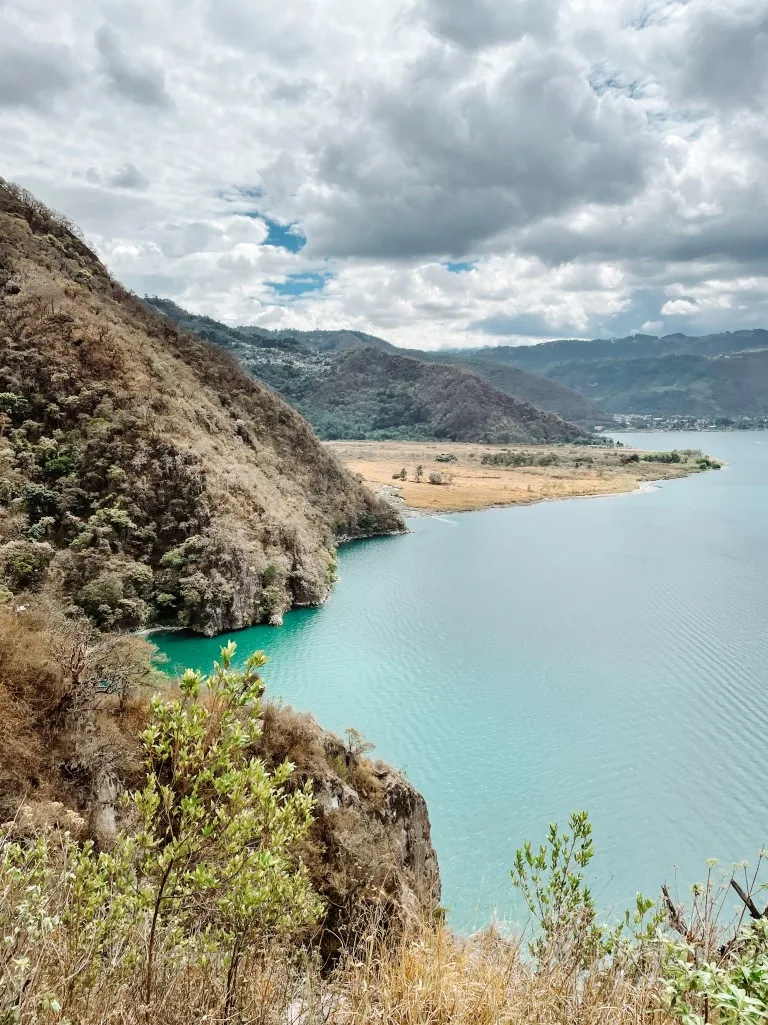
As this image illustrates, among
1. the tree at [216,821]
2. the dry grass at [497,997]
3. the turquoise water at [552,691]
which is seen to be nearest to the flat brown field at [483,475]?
the turquoise water at [552,691]

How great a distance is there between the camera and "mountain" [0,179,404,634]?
99.1 feet

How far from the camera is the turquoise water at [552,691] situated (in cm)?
1709

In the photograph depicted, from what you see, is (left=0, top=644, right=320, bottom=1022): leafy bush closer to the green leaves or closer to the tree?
the tree

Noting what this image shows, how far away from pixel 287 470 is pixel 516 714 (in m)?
34.3

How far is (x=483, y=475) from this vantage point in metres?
108

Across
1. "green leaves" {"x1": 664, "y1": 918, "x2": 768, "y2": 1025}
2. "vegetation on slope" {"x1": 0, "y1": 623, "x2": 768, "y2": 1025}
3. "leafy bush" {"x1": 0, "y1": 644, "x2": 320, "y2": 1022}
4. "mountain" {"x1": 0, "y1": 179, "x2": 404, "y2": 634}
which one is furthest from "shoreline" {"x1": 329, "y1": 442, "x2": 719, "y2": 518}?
"green leaves" {"x1": 664, "y1": 918, "x2": 768, "y2": 1025}

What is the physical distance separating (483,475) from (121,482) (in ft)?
266

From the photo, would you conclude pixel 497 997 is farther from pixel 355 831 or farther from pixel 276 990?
pixel 355 831

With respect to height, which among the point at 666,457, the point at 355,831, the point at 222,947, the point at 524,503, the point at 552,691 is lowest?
the point at 552,691

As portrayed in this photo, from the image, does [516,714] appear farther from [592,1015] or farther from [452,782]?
[592,1015]

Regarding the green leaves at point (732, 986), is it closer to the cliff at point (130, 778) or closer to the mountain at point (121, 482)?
the cliff at point (130, 778)

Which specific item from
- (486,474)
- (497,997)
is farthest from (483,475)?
(497,997)

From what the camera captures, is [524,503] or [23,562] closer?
[23,562]

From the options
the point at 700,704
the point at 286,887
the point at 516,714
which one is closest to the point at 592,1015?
the point at 286,887
